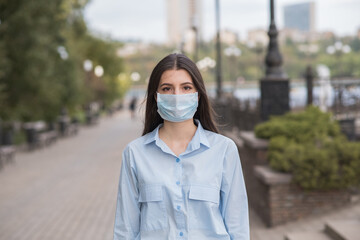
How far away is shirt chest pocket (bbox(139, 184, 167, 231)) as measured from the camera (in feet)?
8.76

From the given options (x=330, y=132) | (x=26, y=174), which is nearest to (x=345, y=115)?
(x=330, y=132)

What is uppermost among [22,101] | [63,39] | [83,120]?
[63,39]

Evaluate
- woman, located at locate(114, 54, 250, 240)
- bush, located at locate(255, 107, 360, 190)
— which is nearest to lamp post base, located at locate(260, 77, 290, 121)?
bush, located at locate(255, 107, 360, 190)

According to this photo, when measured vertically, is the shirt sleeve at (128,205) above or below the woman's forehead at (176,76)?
below

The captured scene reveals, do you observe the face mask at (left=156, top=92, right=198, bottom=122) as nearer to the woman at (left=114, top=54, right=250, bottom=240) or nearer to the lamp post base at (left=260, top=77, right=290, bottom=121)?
the woman at (left=114, top=54, right=250, bottom=240)

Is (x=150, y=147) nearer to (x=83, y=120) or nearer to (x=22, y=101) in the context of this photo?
(x=22, y=101)

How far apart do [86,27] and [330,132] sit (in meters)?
35.2

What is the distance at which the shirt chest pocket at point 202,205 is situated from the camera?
8.71 ft

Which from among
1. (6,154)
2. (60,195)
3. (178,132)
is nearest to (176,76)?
(178,132)

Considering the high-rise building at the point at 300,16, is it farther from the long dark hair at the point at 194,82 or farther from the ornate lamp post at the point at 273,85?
the long dark hair at the point at 194,82

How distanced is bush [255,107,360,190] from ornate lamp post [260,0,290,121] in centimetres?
166

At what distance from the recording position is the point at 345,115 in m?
11.9

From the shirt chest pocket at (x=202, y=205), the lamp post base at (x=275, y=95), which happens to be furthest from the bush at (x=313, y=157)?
the shirt chest pocket at (x=202, y=205)

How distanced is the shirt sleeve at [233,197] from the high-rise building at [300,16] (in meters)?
76.0
